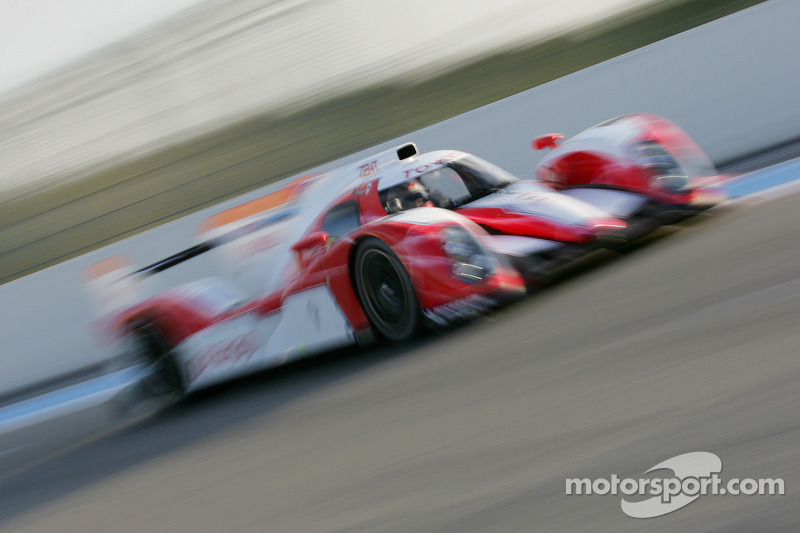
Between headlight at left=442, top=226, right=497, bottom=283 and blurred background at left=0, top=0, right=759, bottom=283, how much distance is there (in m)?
4.87

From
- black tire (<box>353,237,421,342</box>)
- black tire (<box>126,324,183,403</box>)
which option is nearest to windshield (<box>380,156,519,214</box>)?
black tire (<box>353,237,421,342</box>)

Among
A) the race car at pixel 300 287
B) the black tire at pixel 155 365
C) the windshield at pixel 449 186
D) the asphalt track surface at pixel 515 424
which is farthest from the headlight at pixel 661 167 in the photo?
the black tire at pixel 155 365

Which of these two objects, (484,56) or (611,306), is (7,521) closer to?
(611,306)

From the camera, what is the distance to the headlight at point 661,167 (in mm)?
5668

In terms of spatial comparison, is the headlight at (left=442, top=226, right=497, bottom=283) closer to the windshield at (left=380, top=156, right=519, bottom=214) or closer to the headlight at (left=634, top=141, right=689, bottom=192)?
the windshield at (left=380, top=156, right=519, bottom=214)

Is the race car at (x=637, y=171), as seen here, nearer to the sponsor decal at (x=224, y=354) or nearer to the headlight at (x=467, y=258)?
the headlight at (x=467, y=258)

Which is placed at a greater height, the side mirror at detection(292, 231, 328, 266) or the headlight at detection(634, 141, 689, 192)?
the side mirror at detection(292, 231, 328, 266)

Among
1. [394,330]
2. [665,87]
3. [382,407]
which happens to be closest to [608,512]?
[382,407]

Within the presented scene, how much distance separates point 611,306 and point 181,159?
6.02 m

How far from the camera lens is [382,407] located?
411 cm

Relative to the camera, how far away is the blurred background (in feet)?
30.1

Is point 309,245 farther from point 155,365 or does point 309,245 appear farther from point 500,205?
point 155,365
